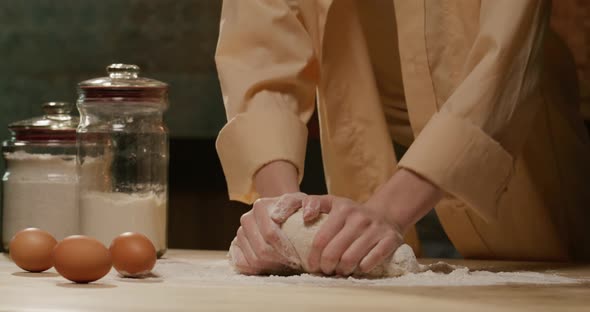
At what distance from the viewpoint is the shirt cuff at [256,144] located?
1.26m

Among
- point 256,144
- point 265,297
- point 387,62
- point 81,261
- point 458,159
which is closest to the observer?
point 265,297

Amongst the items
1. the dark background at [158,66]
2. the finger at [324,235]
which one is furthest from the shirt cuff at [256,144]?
the dark background at [158,66]

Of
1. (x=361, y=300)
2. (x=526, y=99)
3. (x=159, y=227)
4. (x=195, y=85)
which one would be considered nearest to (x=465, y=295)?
(x=361, y=300)

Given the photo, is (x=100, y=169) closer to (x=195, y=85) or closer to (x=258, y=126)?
(x=258, y=126)

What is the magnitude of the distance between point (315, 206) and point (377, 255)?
0.09 m

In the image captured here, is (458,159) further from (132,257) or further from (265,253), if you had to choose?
(132,257)

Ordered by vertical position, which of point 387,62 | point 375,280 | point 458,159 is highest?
point 387,62

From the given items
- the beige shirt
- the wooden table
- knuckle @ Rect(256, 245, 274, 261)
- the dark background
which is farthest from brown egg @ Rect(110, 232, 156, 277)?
the dark background

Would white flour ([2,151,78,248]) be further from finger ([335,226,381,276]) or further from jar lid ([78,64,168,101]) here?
finger ([335,226,381,276])

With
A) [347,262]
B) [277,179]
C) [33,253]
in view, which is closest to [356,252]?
[347,262]

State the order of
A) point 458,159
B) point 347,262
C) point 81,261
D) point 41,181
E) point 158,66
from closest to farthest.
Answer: point 81,261 < point 347,262 < point 458,159 < point 41,181 < point 158,66

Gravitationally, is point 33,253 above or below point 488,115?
below

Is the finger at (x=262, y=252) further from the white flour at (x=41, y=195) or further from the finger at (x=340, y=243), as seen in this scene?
the white flour at (x=41, y=195)

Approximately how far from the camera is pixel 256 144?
4.17 feet
